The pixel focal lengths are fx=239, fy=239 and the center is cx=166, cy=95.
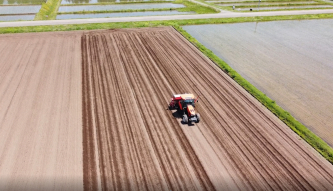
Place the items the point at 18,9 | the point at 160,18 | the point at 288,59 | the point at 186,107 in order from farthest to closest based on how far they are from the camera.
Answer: the point at 18,9 < the point at 160,18 < the point at 288,59 < the point at 186,107

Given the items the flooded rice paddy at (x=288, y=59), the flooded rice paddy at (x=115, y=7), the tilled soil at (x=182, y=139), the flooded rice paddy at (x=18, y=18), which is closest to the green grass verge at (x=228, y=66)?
the tilled soil at (x=182, y=139)

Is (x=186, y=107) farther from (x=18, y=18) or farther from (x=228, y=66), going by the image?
(x=18, y=18)

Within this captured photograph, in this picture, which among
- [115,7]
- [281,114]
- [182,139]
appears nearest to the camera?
[182,139]

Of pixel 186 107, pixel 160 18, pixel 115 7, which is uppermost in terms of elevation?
pixel 115 7

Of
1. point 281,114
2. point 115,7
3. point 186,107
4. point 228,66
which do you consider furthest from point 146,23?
point 281,114

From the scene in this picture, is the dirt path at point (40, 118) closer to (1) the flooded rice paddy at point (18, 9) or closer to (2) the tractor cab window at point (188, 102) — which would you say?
(2) the tractor cab window at point (188, 102)

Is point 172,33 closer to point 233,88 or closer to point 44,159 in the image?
point 233,88

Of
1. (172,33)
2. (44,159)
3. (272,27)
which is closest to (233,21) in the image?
(272,27)
